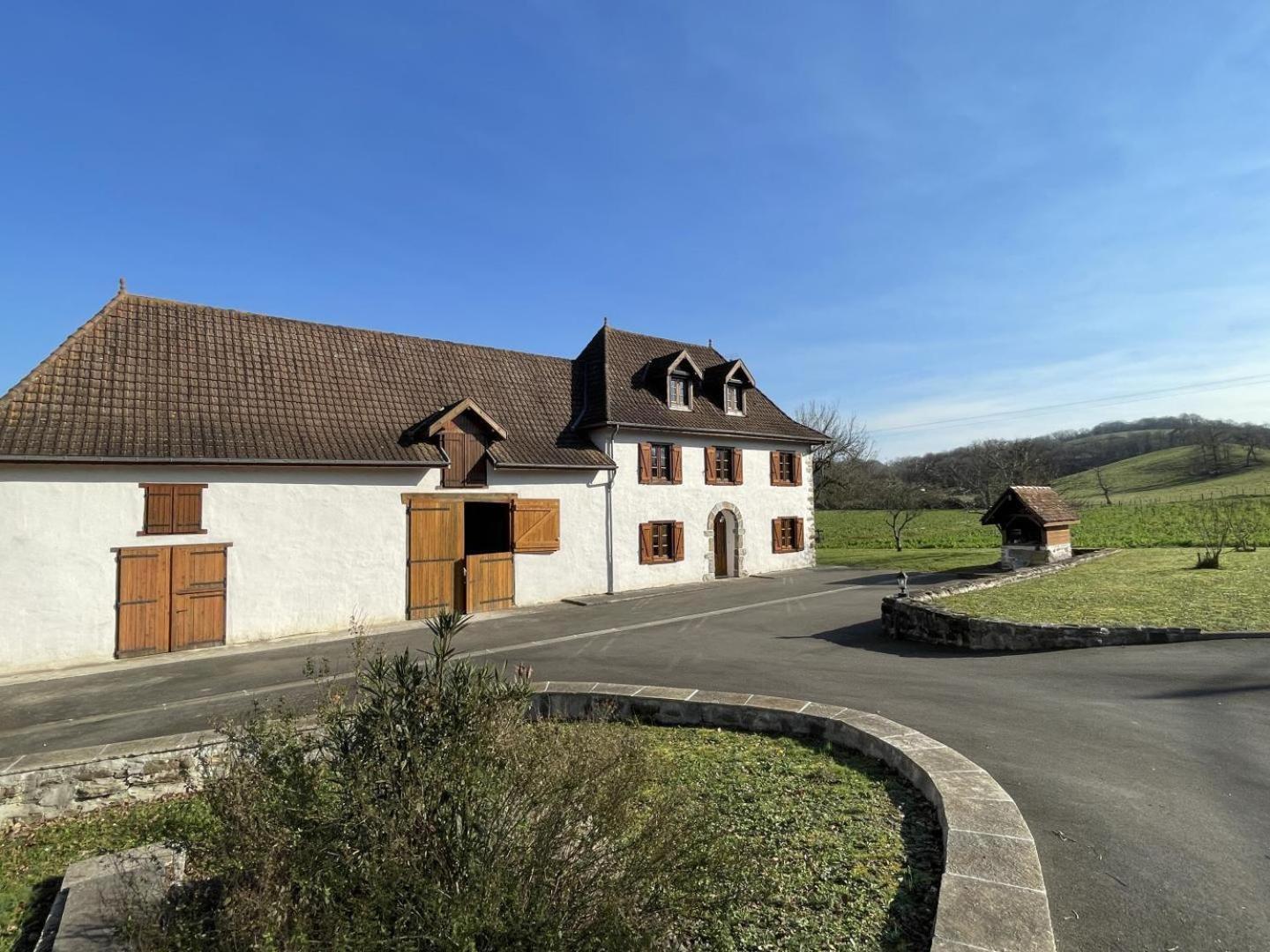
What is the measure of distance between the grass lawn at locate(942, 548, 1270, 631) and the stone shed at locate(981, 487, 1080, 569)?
1.79 m

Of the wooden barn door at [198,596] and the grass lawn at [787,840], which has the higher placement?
the wooden barn door at [198,596]

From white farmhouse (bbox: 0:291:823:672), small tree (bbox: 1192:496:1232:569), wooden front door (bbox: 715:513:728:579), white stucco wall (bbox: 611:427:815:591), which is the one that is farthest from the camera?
wooden front door (bbox: 715:513:728:579)

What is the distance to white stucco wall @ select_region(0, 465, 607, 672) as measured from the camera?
457 inches

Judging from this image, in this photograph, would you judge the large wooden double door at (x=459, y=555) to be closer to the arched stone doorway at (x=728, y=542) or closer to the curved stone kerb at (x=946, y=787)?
the arched stone doorway at (x=728, y=542)

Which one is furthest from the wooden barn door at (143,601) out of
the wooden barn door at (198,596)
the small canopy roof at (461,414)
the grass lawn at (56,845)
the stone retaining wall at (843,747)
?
the grass lawn at (56,845)

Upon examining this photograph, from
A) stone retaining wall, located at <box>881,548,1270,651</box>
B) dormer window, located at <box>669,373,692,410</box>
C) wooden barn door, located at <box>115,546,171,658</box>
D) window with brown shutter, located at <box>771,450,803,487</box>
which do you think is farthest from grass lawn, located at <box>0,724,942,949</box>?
window with brown shutter, located at <box>771,450,803,487</box>

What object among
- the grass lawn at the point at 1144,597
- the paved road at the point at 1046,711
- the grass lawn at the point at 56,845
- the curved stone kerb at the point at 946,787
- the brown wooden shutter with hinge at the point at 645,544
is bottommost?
the grass lawn at the point at 56,845

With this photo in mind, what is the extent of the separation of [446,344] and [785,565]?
573 inches

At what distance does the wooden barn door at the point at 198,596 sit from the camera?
12.8 m

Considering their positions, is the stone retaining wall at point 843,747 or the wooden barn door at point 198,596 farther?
the wooden barn door at point 198,596

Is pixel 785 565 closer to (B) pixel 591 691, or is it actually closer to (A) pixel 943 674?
(A) pixel 943 674

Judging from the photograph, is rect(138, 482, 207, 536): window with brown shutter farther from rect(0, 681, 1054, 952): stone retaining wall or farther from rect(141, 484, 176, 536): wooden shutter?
rect(0, 681, 1054, 952): stone retaining wall

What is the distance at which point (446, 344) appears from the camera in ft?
64.6

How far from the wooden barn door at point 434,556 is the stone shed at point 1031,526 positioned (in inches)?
667
